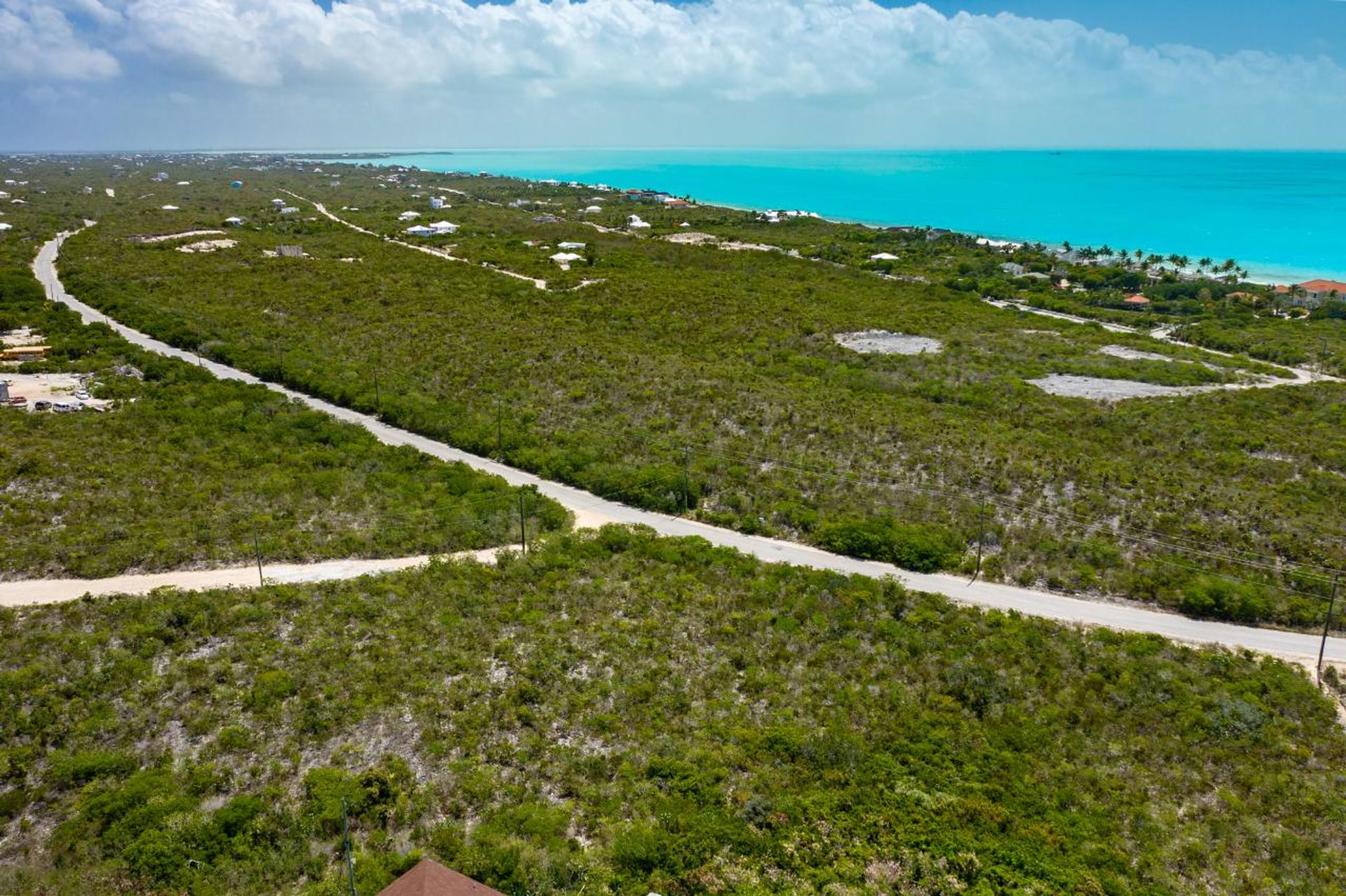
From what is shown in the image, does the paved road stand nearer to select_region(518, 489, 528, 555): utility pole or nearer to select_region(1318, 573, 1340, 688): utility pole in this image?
select_region(1318, 573, 1340, 688): utility pole

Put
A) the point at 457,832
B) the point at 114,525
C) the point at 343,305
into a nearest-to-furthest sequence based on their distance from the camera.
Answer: the point at 457,832
the point at 114,525
the point at 343,305

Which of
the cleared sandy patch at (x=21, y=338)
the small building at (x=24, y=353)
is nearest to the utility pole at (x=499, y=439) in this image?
the small building at (x=24, y=353)

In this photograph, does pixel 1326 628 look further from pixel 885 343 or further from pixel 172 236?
pixel 172 236

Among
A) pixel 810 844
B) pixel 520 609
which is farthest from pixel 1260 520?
pixel 520 609

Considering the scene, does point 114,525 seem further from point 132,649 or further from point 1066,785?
point 1066,785

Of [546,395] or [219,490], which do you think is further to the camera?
[546,395]

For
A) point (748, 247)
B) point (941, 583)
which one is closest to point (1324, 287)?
point (748, 247)

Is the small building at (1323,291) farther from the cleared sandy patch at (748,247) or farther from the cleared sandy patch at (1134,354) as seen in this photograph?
the cleared sandy patch at (748,247)
